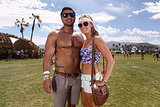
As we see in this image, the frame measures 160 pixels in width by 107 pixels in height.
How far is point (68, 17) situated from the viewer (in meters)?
2.40

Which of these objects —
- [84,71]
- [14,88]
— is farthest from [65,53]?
[14,88]

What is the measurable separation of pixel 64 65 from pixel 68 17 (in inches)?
37.4

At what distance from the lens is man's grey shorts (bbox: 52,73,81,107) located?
2.22 metres

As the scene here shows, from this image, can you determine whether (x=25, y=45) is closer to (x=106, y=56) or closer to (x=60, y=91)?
(x=60, y=91)

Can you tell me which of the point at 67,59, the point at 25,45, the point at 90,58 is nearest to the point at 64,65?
the point at 67,59

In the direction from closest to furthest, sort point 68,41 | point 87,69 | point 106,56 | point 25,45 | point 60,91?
point 106,56
point 87,69
point 60,91
point 68,41
point 25,45

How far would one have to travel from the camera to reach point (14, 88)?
208 inches

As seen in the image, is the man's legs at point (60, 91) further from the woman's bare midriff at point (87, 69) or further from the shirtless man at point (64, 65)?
the woman's bare midriff at point (87, 69)

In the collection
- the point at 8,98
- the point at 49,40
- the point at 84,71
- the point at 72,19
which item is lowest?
the point at 8,98

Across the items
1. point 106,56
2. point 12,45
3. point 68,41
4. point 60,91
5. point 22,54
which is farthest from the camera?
point 12,45

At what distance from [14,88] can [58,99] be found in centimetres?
398

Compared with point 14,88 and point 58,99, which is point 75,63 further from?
point 14,88

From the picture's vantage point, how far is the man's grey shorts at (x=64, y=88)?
222 centimetres

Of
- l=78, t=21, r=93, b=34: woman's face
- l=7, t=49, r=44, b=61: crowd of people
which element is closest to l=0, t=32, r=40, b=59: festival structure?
l=7, t=49, r=44, b=61: crowd of people
